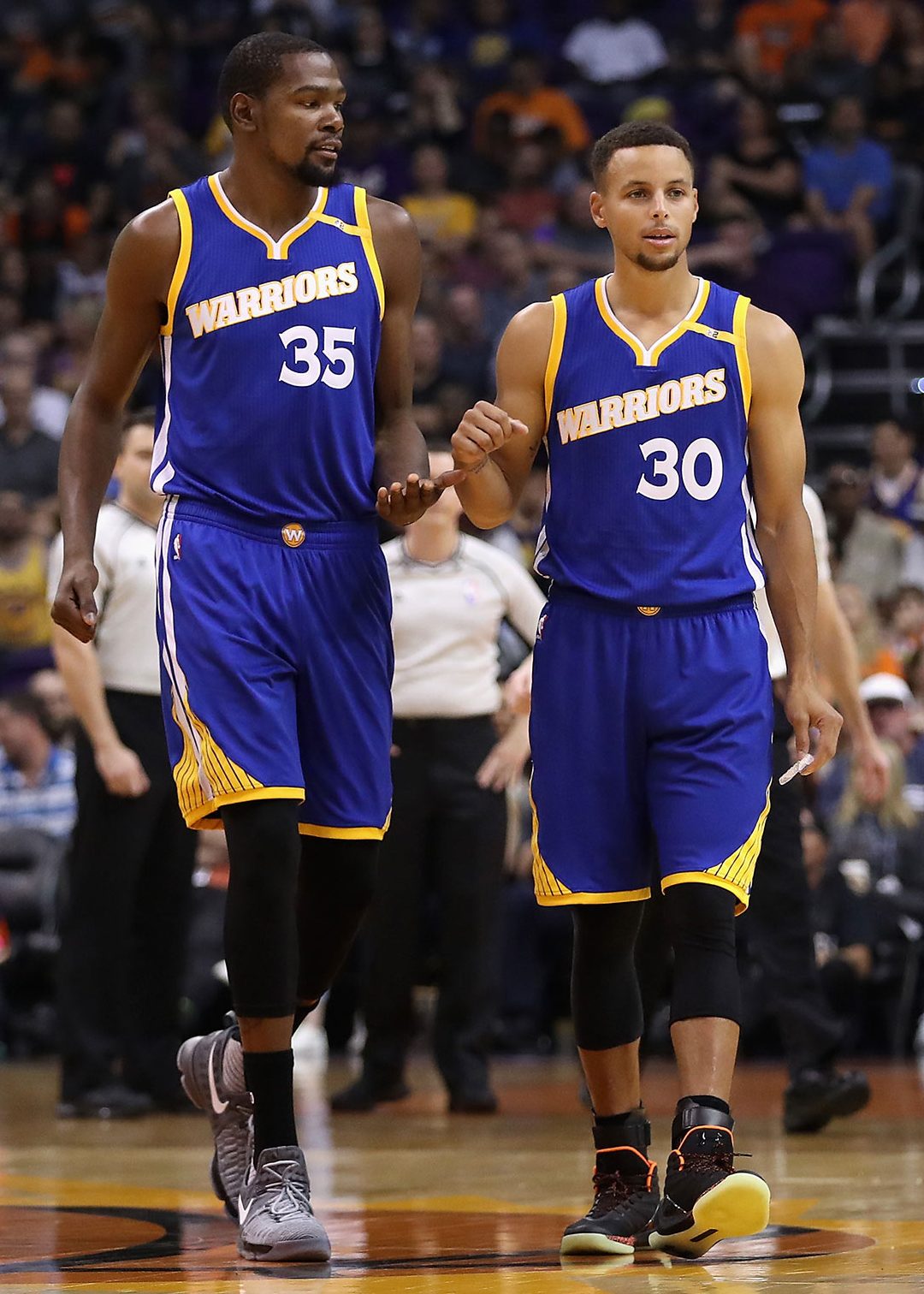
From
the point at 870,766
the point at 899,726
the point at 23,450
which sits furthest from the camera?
the point at 23,450

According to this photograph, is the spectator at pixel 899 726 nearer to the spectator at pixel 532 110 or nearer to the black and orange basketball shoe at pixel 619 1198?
the black and orange basketball shoe at pixel 619 1198

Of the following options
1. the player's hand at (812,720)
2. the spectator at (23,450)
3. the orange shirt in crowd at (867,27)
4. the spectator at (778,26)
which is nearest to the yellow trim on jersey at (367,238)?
the player's hand at (812,720)

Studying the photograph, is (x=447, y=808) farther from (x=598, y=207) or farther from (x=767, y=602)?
(x=598, y=207)

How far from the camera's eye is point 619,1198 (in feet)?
14.3

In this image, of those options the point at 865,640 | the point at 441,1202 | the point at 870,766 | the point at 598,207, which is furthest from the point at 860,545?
the point at 598,207

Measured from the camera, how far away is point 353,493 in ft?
14.6

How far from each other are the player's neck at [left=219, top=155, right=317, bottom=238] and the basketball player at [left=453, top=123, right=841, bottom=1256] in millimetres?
513

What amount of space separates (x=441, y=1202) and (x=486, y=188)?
11.3 meters

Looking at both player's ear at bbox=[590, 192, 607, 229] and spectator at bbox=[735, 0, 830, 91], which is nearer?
player's ear at bbox=[590, 192, 607, 229]

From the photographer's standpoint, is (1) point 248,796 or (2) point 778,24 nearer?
(1) point 248,796

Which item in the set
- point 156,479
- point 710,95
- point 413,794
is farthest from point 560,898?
point 710,95

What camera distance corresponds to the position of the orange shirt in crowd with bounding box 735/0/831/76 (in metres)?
Result: 15.8

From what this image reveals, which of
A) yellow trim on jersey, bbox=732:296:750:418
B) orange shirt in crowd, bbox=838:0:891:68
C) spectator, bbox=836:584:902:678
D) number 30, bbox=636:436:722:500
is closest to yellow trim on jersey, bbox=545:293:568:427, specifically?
number 30, bbox=636:436:722:500

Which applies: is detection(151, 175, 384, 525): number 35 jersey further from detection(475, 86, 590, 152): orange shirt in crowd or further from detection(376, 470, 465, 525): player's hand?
detection(475, 86, 590, 152): orange shirt in crowd
